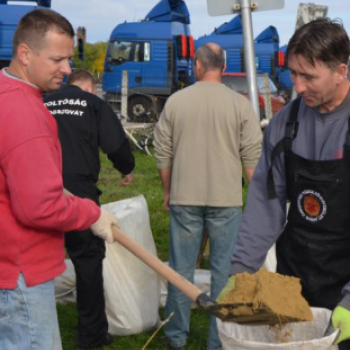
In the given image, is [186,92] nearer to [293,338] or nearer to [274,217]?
[274,217]

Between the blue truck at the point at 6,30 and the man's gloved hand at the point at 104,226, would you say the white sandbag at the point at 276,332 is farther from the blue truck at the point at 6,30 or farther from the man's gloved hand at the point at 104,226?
the blue truck at the point at 6,30

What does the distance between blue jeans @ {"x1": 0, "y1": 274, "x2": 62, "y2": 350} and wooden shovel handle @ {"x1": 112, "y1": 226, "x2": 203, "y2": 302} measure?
1.44 feet

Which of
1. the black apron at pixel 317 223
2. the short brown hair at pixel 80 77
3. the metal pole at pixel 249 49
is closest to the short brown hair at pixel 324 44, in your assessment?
the black apron at pixel 317 223

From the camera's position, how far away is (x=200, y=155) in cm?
488

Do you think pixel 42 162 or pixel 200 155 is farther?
pixel 200 155

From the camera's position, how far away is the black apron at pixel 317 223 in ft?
9.40

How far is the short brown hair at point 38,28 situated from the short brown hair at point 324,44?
3.10ft

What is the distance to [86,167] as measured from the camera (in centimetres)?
493

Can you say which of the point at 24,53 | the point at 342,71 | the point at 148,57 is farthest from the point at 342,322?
the point at 148,57

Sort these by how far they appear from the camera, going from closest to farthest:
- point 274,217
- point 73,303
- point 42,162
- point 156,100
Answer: point 42,162 < point 274,217 < point 73,303 < point 156,100

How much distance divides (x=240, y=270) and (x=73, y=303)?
2850 mm

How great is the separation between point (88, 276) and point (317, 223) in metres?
2.38

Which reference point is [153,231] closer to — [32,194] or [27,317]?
[27,317]

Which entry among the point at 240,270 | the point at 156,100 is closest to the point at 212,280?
the point at 240,270
